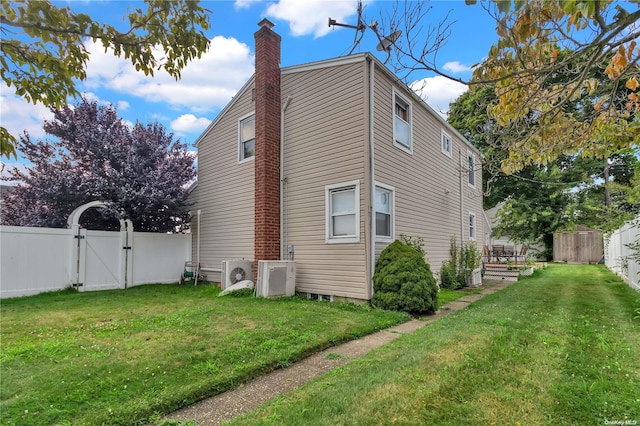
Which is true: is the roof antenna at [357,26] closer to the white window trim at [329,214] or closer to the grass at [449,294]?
the white window trim at [329,214]

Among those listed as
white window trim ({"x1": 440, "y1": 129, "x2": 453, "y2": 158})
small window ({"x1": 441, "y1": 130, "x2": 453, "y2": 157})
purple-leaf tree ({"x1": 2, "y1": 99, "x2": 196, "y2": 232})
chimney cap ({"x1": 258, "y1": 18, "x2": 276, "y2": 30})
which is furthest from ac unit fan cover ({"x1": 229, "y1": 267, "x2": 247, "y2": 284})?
small window ({"x1": 441, "y1": 130, "x2": 453, "y2": 157})

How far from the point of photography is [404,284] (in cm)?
709

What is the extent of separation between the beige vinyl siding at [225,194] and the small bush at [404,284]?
165 inches

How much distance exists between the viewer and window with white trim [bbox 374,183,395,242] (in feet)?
26.8

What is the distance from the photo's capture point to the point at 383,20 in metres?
3.69

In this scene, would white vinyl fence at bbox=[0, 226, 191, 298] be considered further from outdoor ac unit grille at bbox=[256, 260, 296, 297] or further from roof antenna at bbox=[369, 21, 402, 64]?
roof antenna at bbox=[369, 21, 402, 64]

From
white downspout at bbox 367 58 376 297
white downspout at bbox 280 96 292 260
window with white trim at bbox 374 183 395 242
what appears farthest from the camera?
white downspout at bbox 280 96 292 260

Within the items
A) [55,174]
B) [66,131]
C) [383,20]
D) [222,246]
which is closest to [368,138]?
[383,20]

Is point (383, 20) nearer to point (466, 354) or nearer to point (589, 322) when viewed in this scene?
point (466, 354)

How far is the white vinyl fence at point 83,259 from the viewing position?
8570mm

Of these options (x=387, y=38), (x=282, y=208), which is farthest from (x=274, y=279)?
(x=387, y=38)

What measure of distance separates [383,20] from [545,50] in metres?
1.60

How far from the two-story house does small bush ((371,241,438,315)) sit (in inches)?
11.5

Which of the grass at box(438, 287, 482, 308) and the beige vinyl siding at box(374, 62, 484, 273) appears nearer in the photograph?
the beige vinyl siding at box(374, 62, 484, 273)
